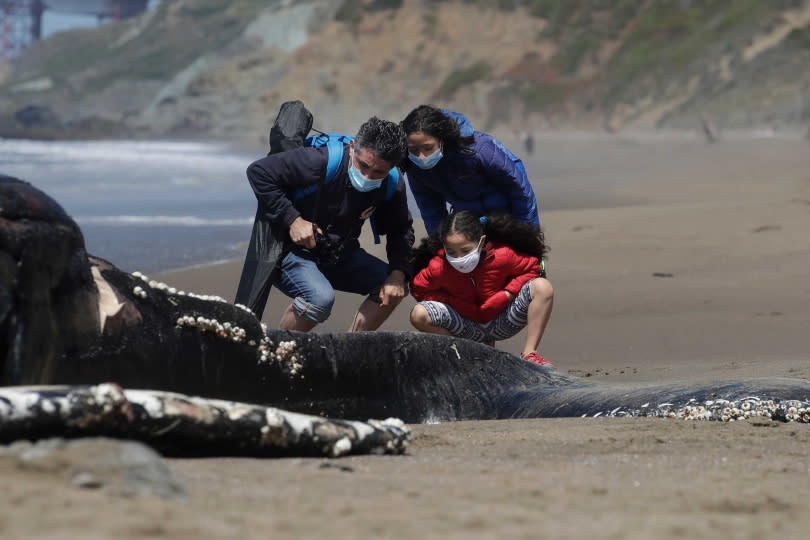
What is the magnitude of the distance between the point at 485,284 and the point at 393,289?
59 centimetres

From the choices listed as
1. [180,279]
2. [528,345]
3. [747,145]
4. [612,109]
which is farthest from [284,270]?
[612,109]

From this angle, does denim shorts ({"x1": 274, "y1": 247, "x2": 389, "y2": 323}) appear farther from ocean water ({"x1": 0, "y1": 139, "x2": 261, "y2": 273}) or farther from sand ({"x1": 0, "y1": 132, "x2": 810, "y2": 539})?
ocean water ({"x1": 0, "y1": 139, "x2": 261, "y2": 273})

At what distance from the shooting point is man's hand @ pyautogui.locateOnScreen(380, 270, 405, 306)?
241 inches

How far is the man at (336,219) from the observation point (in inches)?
222

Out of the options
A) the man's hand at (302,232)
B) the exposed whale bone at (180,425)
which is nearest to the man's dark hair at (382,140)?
the man's hand at (302,232)

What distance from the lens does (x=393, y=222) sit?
6.12 meters

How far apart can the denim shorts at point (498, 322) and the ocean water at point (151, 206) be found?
4968mm

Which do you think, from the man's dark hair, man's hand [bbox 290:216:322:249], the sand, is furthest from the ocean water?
the man's dark hair

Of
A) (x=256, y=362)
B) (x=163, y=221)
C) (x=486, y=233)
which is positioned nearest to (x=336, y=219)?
(x=486, y=233)

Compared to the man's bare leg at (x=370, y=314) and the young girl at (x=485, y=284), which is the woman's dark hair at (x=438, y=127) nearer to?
the young girl at (x=485, y=284)

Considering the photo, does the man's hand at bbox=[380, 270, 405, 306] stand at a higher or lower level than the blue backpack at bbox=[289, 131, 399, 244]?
lower

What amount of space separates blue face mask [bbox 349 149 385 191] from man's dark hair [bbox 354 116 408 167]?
0.13 m

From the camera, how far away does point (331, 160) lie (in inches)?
226

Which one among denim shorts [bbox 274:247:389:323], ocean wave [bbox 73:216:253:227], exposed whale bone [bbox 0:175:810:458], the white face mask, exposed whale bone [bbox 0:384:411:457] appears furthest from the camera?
ocean wave [bbox 73:216:253:227]
